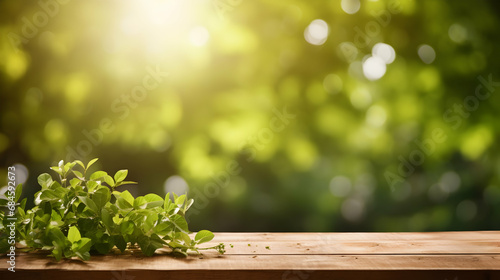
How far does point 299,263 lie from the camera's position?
106 cm

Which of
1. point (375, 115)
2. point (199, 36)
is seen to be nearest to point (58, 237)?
point (199, 36)

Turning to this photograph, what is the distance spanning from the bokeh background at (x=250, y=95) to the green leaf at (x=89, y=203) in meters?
0.92

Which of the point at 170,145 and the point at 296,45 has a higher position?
the point at 296,45

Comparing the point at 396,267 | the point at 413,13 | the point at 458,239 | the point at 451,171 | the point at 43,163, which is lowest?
the point at 451,171

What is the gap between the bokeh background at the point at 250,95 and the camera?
2076 millimetres

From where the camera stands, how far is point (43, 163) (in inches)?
84.0

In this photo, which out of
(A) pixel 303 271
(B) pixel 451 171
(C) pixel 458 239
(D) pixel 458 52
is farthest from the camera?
(B) pixel 451 171

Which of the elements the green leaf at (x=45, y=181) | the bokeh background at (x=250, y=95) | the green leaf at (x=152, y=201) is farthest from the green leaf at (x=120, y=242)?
Result: the bokeh background at (x=250, y=95)

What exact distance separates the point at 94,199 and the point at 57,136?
103 centimetres

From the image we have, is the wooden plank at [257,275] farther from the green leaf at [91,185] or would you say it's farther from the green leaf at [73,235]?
the green leaf at [91,185]

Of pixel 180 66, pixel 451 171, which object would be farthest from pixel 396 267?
pixel 451 171

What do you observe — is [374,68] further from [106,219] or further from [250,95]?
[106,219]

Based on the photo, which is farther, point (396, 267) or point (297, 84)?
point (297, 84)

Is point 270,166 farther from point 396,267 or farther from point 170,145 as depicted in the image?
point 396,267
